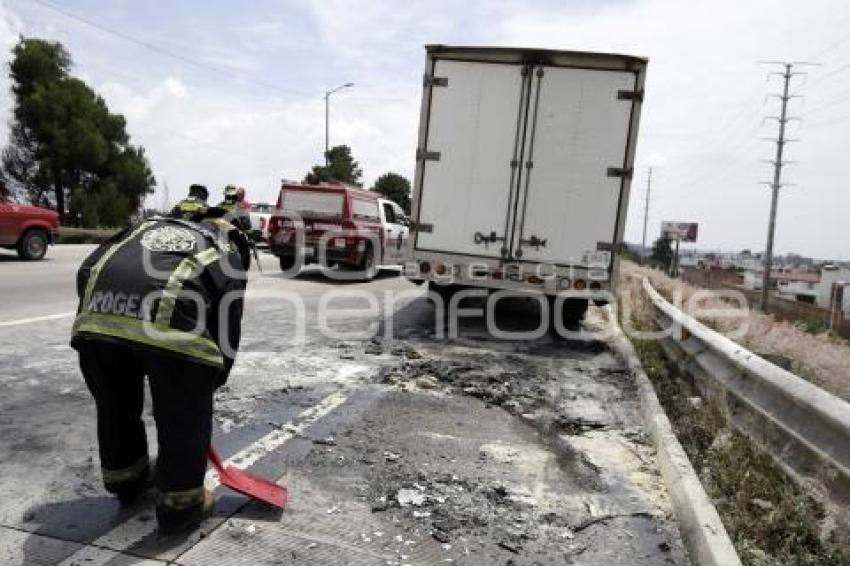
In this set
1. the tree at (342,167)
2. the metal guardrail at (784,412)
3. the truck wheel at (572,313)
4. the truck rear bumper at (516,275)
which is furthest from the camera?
the tree at (342,167)

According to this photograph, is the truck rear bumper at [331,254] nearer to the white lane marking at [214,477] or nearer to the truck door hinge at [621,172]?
the truck door hinge at [621,172]

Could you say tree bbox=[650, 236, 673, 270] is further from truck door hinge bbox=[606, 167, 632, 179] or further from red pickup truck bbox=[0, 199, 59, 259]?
truck door hinge bbox=[606, 167, 632, 179]

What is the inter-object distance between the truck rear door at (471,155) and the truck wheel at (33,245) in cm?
1024

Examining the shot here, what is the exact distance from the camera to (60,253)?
63.2ft

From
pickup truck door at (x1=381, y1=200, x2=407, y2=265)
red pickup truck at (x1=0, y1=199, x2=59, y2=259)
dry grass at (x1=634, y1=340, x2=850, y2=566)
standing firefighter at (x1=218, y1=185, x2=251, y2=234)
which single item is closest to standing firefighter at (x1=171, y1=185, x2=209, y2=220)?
standing firefighter at (x1=218, y1=185, x2=251, y2=234)

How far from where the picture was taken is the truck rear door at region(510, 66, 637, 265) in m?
9.08

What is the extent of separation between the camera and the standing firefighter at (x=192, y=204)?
3867mm

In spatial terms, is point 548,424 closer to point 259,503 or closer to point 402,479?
point 402,479

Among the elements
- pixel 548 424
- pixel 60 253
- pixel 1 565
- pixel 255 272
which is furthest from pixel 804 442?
pixel 60 253

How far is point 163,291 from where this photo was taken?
3252 mm

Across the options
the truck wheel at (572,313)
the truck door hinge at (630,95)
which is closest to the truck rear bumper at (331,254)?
the truck wheel at (572,313)

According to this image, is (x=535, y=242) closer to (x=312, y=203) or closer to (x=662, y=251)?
(x=312, y=203)

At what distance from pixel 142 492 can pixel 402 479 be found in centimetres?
135

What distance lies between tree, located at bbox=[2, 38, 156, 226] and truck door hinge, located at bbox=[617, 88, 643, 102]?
27858 millimetres
